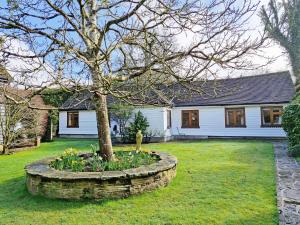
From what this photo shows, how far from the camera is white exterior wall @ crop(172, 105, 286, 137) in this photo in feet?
61.3

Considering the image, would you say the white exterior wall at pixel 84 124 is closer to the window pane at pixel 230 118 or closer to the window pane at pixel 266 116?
the window pane at pixel 230 118

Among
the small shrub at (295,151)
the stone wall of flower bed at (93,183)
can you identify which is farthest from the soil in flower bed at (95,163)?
the small shrub at (295,151)

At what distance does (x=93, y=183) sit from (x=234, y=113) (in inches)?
631

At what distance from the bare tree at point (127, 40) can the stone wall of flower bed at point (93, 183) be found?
1764 mm

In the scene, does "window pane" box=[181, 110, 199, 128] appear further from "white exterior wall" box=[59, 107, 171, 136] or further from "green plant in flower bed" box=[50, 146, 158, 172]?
"green plant in flower bed" box=[50, 146, 158, 172]

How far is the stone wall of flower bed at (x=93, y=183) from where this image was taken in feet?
19.2

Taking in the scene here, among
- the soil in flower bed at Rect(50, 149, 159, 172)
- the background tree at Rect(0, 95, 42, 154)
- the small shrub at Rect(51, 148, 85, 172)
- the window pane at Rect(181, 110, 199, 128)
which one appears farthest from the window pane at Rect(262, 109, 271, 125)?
the background tree at Rect(0, 95, 42, 154)

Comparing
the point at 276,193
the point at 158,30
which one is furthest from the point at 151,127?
the point at 276,193

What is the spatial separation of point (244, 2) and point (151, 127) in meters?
15.2

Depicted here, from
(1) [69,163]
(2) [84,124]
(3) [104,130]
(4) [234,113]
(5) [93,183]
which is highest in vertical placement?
(4) [234,113]

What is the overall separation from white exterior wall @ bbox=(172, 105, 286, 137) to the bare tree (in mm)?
13276

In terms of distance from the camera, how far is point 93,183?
5.86 metres

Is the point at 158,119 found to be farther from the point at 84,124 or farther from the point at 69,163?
the point at 69,163

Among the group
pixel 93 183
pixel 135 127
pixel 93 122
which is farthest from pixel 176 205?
pixel 93 122
